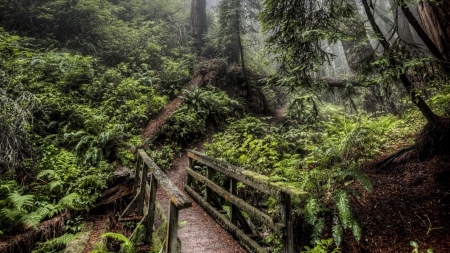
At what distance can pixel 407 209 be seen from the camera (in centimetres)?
379

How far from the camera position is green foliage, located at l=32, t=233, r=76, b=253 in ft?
14.4

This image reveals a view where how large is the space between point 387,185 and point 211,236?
3.65m

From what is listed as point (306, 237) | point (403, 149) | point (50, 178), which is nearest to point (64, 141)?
point (50, 178)

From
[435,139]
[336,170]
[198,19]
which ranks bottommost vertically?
[336,170]

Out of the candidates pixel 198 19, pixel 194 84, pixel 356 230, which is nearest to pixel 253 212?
pixel 356 230

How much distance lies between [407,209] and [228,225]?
10.5ft

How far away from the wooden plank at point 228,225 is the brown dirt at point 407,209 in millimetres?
1449

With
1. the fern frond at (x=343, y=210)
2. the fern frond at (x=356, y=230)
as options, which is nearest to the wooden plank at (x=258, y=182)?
the fern frond at (x=343, y=210)

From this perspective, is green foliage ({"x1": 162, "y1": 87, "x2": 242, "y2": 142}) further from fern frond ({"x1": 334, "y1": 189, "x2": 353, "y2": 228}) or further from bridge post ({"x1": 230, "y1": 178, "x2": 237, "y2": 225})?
fern frond ({"x1": 334, "y1": 189, "x2": 353, "y2": 228})

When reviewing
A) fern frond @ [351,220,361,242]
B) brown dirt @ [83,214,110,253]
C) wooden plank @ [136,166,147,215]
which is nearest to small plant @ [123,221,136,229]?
wooden plank @ [136,166,147,215]

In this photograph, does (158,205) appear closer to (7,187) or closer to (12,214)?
(12,214)

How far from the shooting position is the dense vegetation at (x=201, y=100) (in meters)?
4.27

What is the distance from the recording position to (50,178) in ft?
19.0

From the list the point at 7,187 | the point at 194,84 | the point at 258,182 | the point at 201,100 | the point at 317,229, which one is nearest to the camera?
the point at 317,229
